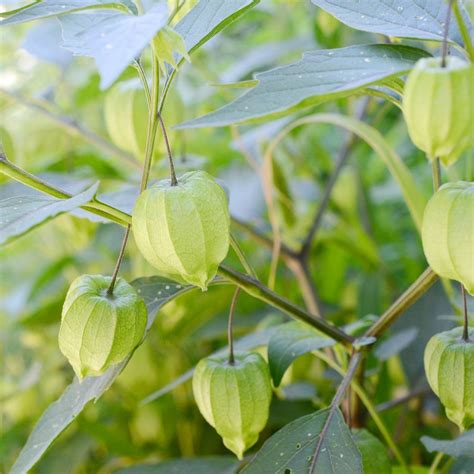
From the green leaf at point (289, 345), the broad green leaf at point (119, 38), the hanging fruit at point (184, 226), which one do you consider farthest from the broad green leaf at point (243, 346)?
the broad green leaf at point (119, 38)

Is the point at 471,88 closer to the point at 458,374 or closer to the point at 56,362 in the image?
the point at 458,374

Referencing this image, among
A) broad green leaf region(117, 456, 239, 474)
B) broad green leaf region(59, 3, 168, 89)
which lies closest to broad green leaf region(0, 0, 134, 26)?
broad green leaf region(59, 3, 168, 89)

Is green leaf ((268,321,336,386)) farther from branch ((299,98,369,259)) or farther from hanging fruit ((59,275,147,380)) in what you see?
branch ((299,98,369,259))

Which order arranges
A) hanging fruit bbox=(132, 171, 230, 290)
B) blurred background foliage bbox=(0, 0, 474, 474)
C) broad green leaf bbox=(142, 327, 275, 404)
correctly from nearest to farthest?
1. hanging fruit bbox=(132, 171, 230, 290)
2. broad green leaf bbox=(142, 327, 275, 404)
3. blurred background foliage bbox=(0, 0, 474, 474)

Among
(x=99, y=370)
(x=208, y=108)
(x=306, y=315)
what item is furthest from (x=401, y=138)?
(x=99, y=370)

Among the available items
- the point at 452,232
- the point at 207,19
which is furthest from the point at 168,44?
the point at 452,232

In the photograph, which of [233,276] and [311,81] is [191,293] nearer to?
[233,276]

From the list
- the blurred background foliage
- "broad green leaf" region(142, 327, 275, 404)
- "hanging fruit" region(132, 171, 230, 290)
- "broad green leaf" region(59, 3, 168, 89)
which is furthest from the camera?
the blurred background foliage
